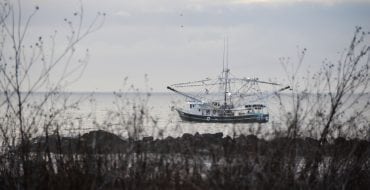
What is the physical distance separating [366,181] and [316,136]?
1.09 meters

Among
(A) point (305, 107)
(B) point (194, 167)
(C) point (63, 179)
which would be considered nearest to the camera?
(C) point (63, 179)

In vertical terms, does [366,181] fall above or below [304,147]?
below

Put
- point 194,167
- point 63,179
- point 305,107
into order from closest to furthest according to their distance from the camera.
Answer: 1. point 63,179
2. point 194,167
3. point 305,107

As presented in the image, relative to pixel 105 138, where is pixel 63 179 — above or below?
below

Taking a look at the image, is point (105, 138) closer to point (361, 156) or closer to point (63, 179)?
point (63, 179)

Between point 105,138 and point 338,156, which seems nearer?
point 338,156

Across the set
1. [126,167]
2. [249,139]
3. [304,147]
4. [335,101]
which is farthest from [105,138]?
[335,101]

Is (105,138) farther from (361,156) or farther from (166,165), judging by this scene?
(361,156)

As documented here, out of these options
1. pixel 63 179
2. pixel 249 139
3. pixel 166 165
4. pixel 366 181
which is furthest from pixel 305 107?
pixel 63 179

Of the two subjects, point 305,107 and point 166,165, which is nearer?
point 166,165

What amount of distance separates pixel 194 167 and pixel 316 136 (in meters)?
2.22

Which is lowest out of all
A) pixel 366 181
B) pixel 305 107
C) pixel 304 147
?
pixel 366 181

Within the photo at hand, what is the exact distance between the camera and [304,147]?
28.1ft

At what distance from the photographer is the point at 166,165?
8.23 m
